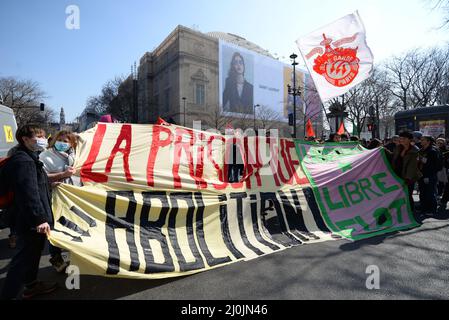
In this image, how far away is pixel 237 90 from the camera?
70500 millimetres

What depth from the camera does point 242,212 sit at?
15.3 ft

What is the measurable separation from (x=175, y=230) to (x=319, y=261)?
81.3 inches

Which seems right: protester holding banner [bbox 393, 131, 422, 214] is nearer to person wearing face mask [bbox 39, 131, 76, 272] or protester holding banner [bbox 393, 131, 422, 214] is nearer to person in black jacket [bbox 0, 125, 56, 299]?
person wearing face mask [bbox 39, 131, 76, 272]

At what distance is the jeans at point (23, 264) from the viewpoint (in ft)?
9.41

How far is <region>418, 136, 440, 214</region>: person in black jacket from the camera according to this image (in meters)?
7.14

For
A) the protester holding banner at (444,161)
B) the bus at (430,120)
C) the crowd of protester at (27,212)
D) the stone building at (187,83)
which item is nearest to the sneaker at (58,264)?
the crowd of protester at (27,212)

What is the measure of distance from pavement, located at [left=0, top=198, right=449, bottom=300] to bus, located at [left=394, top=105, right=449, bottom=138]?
37.1ft

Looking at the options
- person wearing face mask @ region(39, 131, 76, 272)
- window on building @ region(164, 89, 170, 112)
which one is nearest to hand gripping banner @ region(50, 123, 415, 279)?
person wearing face mask @ region(39, 131, 76, 272)

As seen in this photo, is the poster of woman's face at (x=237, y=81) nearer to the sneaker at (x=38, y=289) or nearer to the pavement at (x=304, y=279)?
the pavement at (x=304, y=279)

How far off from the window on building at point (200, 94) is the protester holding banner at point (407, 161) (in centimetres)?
5884

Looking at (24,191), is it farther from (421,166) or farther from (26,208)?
(421,166)

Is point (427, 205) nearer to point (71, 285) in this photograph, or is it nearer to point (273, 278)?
point (273, 278)
